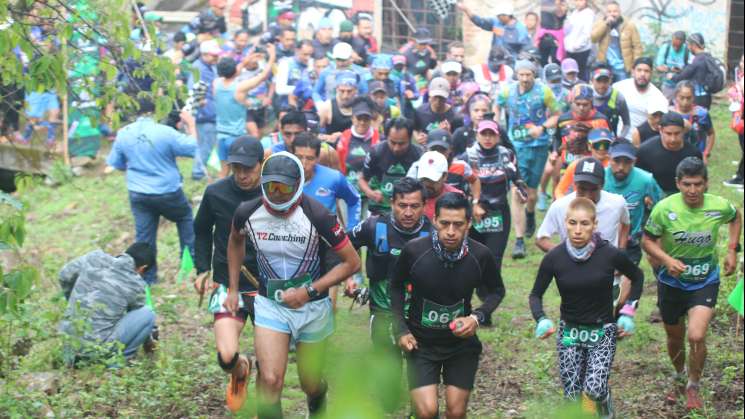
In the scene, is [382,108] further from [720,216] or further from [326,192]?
[720,216]

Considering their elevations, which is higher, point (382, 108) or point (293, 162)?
point (293, 162)

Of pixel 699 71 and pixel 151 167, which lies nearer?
pixel 151 167

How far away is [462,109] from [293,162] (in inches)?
318

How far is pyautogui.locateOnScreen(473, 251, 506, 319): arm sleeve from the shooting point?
6512 millimetres

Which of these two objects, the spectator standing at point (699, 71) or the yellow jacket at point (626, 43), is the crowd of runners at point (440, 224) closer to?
the spectator standing at point (699, 71)

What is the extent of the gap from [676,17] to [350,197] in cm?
1562

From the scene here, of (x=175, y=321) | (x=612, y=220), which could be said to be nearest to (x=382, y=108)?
(x=175, y=321)

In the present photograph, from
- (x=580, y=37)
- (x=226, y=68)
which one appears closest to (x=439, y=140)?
(x=226, y=68)

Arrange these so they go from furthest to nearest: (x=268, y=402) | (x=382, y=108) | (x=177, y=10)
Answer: (x=177, y=10), (x=382, y=108), (x=268, y=402)

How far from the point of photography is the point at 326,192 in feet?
27.9

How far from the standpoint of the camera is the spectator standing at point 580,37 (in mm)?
18234

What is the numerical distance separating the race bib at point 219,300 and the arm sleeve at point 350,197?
4.80 ft

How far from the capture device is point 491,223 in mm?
10320

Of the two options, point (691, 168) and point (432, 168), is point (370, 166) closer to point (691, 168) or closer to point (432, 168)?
point (432, 168)
